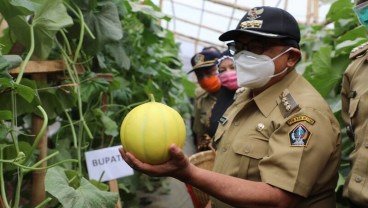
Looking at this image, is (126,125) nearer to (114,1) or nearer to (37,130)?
(37,130)

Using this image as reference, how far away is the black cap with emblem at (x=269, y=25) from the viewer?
144cm

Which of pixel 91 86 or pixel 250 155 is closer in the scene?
pixel 250 155

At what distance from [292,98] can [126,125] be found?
61 centimetres

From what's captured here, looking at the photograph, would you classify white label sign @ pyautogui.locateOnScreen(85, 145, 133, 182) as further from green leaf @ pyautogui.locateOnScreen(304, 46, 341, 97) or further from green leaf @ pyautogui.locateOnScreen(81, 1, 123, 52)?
green leaf @ pyautogui.locateOnScreen(304, 46, 341, 97)

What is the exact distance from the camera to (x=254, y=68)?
1512 millimetres

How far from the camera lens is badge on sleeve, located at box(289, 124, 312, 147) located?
1.26 metres

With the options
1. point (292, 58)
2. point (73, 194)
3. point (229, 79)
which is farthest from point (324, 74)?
point (73, 194)

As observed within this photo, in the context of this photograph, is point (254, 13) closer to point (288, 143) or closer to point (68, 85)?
point (288, 143)

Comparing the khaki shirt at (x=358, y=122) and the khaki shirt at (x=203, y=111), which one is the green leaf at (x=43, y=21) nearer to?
the khaki shirt at (x=358, y=122)

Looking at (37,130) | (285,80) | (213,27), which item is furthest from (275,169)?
(213,27)

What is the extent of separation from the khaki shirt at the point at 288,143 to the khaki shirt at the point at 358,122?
2.8 inches

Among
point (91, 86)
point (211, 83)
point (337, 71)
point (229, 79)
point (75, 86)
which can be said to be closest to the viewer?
point (75, 86)

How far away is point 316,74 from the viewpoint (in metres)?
2.34

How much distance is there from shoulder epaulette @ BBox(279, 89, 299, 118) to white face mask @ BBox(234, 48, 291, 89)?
4.0 inches
